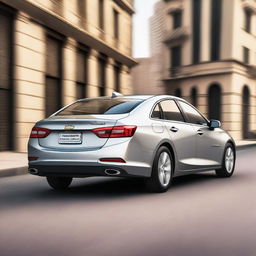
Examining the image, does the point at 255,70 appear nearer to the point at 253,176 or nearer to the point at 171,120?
the point at 253,176

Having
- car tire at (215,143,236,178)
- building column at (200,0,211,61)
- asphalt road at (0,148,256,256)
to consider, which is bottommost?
asphalt road at (0,148,256,256)

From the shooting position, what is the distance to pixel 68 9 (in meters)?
19.2

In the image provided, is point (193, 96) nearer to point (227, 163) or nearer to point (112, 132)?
point (227, 163)

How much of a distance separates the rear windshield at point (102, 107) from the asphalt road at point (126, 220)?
A: 1.10m

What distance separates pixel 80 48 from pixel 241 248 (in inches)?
659

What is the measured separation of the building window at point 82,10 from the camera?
20.4m

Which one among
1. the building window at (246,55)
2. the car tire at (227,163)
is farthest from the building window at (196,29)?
the car tire at (227,163)

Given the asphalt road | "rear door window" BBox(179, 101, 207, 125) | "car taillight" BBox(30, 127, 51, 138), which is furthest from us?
"rear door window" BBox(179, 101, 207, 125)

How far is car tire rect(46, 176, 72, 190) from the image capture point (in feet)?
25.4

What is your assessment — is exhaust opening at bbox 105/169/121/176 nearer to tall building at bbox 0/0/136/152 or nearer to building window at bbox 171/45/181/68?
tall building at bbox 0/0/136/152

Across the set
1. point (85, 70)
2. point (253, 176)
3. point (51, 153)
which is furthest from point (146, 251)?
point (85, 70)

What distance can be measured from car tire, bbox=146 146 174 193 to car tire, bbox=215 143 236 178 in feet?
7.39

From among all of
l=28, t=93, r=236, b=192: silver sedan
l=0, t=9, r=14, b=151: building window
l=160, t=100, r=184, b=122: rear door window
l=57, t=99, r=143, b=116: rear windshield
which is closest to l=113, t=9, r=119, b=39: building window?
l=0, t=9, r=14, b=151: building window

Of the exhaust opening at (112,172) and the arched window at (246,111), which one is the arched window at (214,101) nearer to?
the arched window at (246,111)
